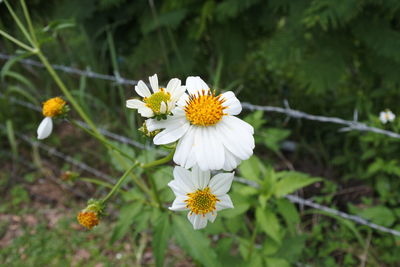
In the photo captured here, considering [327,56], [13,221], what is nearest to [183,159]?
[327,56]

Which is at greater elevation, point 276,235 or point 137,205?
point 137,205

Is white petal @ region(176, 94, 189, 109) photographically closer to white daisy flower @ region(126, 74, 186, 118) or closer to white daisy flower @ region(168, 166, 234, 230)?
white daisy flower @ region(126, 74, 186, 118)

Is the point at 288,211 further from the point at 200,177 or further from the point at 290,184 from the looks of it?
the point at 200,177

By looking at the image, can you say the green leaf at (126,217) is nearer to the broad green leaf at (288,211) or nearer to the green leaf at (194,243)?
the green leaf at (194,243)

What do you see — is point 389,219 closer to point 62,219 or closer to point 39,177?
point 62,219

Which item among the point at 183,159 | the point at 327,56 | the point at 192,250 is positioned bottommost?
the point at 192,250
